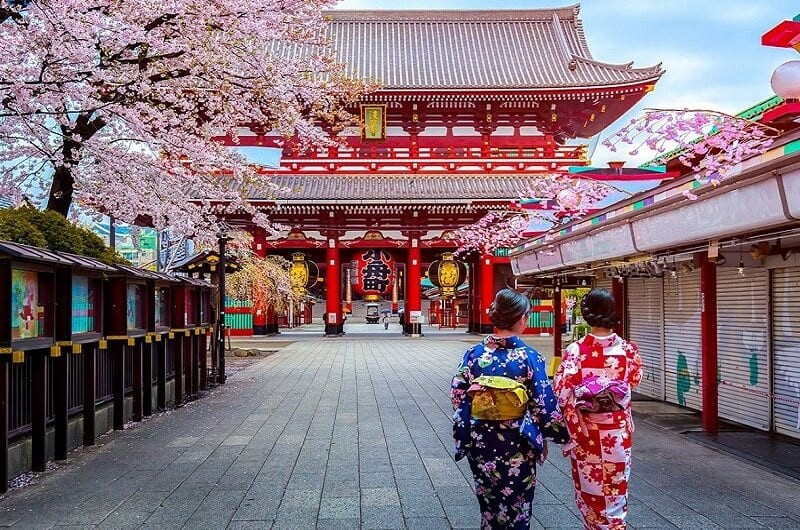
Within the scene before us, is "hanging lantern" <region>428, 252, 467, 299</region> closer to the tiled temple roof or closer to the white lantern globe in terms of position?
the tiled temple roof

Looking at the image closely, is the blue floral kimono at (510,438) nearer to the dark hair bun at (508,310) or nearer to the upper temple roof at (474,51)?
the dark hair bun at (508,310)

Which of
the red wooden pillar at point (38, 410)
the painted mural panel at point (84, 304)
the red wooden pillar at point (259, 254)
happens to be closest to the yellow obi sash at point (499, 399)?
the red wooden pillar at point (38, 410)

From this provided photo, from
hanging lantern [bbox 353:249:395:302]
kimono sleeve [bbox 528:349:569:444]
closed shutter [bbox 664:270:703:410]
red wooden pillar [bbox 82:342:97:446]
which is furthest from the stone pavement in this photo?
hanging lantern [bbox 353:249:395:302]

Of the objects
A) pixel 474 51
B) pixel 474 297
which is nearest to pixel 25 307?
pixel 474 297

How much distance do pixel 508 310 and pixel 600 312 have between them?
573 millimetres

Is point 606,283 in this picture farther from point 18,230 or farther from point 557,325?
point 18,230

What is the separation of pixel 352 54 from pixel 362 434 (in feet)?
90.3

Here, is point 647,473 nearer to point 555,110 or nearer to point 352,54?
point 555,110

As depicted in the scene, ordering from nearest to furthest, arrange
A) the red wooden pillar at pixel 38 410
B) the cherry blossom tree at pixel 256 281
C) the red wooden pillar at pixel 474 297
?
1. the red wooden pillar at pixel 38 410
2. the cherry blossom tree at pixel 256 281
3. the red wooden pillar at pixel 474 297

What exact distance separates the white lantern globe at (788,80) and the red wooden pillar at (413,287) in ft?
82.1

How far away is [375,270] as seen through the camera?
101 feet

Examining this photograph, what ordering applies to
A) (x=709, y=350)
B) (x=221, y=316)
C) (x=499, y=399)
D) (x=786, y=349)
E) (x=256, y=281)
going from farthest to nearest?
(x=256, y=281), (x=221, y=316), (x=709, y=350), (x=786, y=349), (x=499, y=399)

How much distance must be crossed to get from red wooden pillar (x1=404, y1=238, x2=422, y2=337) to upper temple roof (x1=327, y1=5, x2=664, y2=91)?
21.4 ft

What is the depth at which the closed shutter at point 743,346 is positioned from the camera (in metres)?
8.89
